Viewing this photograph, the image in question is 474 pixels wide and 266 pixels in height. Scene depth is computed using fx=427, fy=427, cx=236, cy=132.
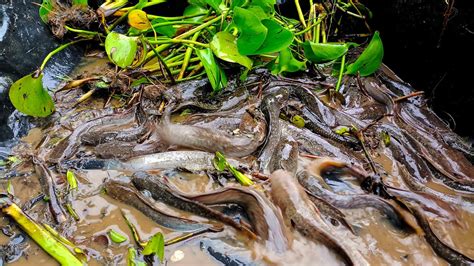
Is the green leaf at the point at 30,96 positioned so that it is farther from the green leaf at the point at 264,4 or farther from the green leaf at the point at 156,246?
the green leaf at the point at 264,4

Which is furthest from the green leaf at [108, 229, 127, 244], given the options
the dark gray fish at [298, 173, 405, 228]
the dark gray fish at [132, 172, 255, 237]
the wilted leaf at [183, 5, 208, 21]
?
the wilted leaf at [183, 5, 208, 21]

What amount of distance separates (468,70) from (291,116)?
1.33m

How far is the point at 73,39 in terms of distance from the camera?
3.52 m

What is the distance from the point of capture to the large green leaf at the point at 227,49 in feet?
9.45

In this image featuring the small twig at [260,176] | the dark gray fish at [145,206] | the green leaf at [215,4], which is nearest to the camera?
the dark gray fish at [145,206]

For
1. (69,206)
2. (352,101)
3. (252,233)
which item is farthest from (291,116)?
(69,206)

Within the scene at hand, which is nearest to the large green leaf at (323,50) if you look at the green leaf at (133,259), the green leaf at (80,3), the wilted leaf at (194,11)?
the wilted leaf at (194,11)

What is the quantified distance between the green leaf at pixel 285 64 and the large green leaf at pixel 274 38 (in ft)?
0.92

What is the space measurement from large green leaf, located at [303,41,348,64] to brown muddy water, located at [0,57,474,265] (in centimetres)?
25

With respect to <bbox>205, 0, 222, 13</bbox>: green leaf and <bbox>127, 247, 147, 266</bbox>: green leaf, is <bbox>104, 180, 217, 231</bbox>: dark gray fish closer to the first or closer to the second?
<bbox>127, 247, 147, 266</bbox>: green leaf

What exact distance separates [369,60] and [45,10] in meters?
2.55

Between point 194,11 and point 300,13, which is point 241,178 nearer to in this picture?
point 194,11

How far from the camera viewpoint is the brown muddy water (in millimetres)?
2051

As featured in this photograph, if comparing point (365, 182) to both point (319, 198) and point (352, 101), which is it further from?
point (352, 101)
